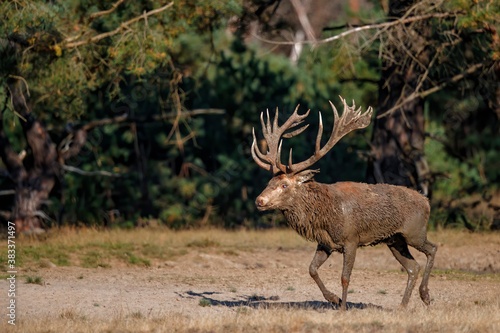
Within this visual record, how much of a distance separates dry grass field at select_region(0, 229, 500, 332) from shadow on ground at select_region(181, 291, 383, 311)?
0.02 meters

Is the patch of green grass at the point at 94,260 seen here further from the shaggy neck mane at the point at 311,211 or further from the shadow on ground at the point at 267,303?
the shaggy neck mane at the point at 311,211

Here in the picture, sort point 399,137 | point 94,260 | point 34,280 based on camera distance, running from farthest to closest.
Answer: point 399,137 → point 94,260 → point 34,280

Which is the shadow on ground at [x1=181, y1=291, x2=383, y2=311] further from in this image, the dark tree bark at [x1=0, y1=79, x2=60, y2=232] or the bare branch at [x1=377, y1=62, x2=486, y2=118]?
the dark tree bark at [x1=0, y1=79, x2=60, y2=232]

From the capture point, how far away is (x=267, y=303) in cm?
1165

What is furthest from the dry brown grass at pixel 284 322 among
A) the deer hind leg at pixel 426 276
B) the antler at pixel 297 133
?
the antler at pixel 297 133

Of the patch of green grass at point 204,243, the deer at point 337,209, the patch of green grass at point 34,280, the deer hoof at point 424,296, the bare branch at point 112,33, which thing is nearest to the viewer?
the deer at point 337,209

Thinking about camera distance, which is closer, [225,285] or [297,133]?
[297,133]

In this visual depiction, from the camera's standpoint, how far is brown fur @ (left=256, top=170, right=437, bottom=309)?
10.7 metres

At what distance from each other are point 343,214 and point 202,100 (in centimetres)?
1392

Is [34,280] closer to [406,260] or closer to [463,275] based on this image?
[406,260]

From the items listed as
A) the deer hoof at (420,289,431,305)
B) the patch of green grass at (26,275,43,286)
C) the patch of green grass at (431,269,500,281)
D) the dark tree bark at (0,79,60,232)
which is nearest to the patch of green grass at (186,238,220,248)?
the dark tree bark at (0,79,60,232)

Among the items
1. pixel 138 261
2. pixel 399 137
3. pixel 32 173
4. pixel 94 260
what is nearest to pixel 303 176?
pixel 138 261

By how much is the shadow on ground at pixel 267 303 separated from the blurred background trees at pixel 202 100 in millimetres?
5832

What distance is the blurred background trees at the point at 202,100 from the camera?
16.8 m
